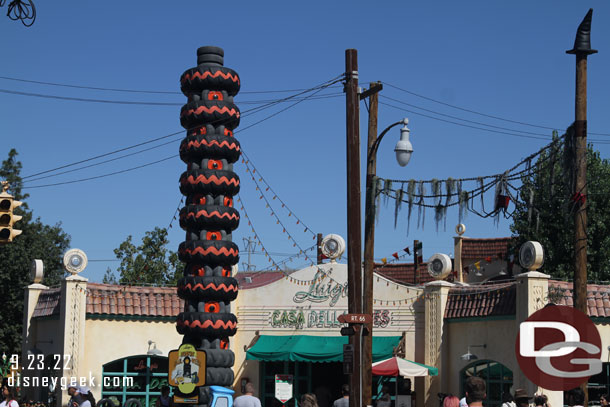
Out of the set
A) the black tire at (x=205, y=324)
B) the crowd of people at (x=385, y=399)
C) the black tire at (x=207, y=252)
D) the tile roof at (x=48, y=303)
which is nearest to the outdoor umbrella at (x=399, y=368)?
the crowd of people at (x=385, y=399)

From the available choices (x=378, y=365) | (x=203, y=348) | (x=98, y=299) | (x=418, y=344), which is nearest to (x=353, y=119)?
(x=203, y=348)

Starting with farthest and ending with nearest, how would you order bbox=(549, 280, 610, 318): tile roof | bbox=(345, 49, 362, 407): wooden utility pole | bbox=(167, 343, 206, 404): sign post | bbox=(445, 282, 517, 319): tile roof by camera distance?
bbox=(445, 282, 517, 319): tile roof, bbox=(549, 280, 610, 318): tile roof, bbox=(167, 343, 206, 404): sign post, bbox=(345, 49, 362, 407): wooden utility pole

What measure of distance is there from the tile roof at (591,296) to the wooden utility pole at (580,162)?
7198 millimetres

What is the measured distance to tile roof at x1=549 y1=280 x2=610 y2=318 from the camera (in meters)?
25.4

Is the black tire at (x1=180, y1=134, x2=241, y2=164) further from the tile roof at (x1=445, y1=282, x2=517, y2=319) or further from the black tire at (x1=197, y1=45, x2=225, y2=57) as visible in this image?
the tile roof at (x1=445, y1=282, x2=517, y2=319)

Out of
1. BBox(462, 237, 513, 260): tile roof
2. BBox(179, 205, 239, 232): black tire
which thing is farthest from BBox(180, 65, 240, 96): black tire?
BBox(462, 237, 513, 260): tile roof

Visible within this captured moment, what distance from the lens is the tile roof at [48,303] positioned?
99.5 feet

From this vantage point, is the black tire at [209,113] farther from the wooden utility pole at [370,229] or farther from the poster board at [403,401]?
the poster board at [403,401]

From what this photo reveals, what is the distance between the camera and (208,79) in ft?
72.3

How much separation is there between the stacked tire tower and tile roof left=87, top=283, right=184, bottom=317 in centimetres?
853

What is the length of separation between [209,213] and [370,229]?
3733mm

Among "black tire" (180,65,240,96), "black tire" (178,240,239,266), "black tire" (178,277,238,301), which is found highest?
"black tire" (180,65,240,96)

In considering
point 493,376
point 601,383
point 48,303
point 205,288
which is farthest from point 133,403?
point 601,383

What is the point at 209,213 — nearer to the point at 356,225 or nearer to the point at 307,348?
the point at 356,225
